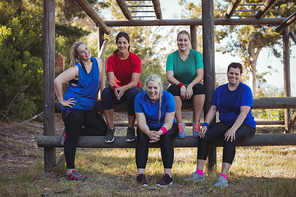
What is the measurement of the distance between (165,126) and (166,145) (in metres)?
0.23

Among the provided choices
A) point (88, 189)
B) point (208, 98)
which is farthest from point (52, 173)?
point (208, 98)

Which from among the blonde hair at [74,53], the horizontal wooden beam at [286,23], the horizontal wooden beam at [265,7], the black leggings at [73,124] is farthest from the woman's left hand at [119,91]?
the horizontal wooden beam at [286,23]

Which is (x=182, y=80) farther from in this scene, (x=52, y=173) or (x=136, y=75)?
(x=52, y=173)

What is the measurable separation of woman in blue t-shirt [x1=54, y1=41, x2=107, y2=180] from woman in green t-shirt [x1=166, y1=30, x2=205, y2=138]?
1074 mm

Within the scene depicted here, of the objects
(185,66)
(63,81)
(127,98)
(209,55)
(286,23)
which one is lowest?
(127,98)

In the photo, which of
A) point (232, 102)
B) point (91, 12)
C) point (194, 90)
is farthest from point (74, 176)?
point (91, 12)

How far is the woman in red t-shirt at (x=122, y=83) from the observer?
3480 mm

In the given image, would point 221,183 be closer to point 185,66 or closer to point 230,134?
point 230,134

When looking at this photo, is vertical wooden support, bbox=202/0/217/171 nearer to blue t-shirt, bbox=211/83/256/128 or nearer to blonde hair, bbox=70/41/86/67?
blue t-shirt, bbox=211/83/256/128

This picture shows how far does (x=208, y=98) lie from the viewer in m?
3.70

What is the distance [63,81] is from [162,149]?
1553 mm

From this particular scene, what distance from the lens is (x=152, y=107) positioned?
10.6 ft

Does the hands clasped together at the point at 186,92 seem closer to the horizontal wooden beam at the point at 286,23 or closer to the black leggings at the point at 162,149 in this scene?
the black leggings at the point at 162,149

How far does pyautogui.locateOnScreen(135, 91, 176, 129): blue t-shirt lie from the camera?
3.19 meters
